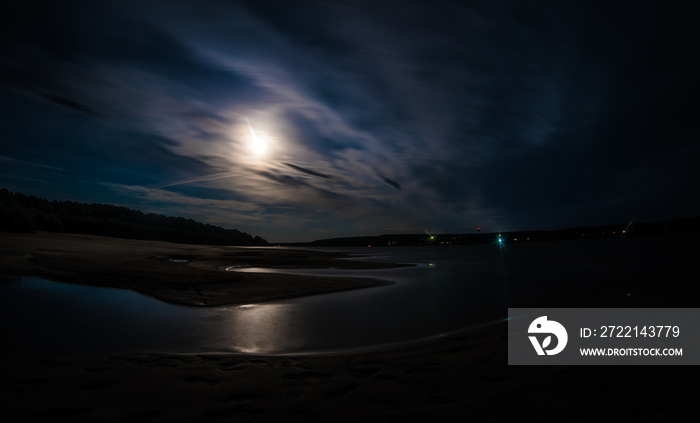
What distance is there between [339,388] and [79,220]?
53453 millimetres

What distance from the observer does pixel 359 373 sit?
4020 mm

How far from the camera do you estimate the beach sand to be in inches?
115

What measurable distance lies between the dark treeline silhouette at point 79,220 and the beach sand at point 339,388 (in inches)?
1024

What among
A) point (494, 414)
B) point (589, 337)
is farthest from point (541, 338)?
point (494, 414)

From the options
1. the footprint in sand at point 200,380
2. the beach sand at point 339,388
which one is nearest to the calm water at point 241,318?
the beach sand at point 339,388

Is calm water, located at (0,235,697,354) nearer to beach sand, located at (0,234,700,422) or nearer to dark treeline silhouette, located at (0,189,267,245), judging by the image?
beach sand, located at (0,234,700,422)

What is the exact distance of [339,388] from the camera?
3.56 meters

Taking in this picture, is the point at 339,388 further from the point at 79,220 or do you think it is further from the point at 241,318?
the point at 79,220

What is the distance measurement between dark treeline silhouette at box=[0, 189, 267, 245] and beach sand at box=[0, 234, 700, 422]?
26012 millimetres

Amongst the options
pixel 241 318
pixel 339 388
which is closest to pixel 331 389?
pixel 339 388

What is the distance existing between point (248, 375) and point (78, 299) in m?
7.13

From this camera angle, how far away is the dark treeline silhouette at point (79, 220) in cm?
2131

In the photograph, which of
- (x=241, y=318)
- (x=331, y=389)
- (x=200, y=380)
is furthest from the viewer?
(x=241, y=318)

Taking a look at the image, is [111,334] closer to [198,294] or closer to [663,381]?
[198,294]
